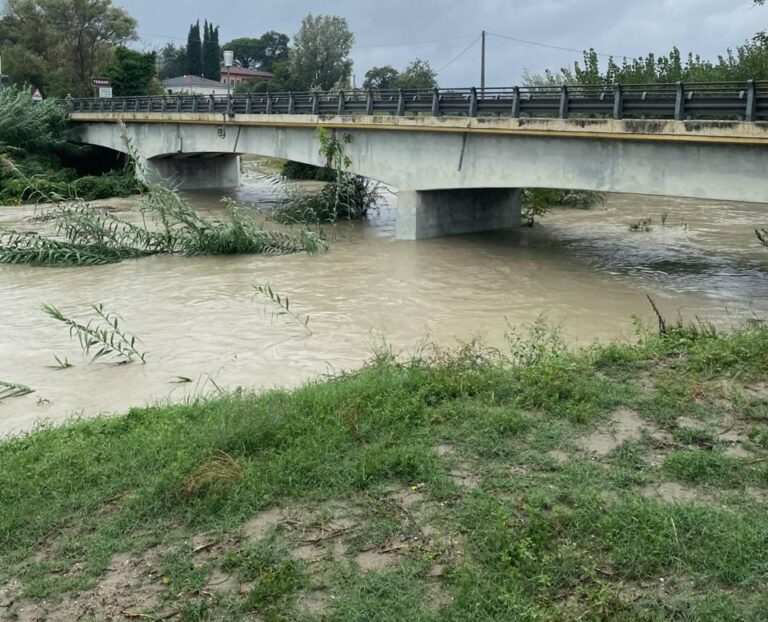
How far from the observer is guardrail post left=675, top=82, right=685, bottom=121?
57.0ft

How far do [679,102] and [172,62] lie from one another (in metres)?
124

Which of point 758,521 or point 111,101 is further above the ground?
point 111,101

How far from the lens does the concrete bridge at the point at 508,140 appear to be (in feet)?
56.2

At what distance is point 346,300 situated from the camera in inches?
680

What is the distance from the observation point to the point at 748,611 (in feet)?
13.4

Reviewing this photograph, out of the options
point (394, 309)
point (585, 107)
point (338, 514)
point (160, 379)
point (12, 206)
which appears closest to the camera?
point (338, 514)

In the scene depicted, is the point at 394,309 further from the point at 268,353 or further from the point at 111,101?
the point at 111,101

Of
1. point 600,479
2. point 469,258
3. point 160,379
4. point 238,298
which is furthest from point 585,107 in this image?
point 600,479

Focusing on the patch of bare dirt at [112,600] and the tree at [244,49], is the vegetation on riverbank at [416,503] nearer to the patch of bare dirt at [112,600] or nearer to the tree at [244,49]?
the patch of bare dirt at [112,600]

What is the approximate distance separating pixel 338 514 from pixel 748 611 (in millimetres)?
2506

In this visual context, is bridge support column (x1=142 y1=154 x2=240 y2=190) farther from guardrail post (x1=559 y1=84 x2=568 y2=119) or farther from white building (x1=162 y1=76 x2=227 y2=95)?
white building (x1=162 y1=76 x2=227 y2=95)

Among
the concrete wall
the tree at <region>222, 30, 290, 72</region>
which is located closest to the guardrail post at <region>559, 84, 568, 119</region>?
the concrete wall

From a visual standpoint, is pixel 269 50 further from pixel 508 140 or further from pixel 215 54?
pixel 508 140

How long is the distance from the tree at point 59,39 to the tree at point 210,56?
47.8 m
